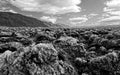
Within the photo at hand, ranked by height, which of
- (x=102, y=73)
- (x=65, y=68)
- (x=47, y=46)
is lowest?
(x=102, y=73)

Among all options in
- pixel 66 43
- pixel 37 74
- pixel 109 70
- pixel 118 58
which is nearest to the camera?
pixel 37 74

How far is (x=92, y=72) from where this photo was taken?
9391 millimetres

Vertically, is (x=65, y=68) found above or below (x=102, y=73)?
above

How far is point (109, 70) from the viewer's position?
9.03 meters

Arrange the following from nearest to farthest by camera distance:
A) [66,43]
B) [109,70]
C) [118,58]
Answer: [109,70], [118,58], [66,43]

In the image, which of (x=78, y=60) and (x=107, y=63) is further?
(x=78, y=60)

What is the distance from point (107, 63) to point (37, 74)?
228 inches

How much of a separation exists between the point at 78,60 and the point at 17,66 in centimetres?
540

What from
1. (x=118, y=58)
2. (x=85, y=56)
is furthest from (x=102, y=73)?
(x=85, y=56)

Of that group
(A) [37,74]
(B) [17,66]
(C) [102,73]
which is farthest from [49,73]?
(C) [102,73]

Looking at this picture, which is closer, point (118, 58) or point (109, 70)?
point (109, 70)

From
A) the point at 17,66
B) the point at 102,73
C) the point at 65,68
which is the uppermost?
the point at 17,66

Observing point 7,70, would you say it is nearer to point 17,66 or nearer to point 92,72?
point 17,66

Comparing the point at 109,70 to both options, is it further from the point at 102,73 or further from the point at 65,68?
the point at 65,68
